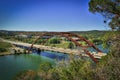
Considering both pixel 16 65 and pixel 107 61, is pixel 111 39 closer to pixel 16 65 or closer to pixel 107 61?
pixel 107 61

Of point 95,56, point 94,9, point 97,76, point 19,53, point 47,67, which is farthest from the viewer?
point 19,53

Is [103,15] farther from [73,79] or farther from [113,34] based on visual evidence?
[73,79]

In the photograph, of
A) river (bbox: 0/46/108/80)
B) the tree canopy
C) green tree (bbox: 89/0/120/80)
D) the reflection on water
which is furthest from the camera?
river (bbox: 0/46/108/80)

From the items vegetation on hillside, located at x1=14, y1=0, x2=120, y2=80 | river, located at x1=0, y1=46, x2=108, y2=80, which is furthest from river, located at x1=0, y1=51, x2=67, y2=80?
vegetation on hillside, located at x1=14, y1=0, x2=120, y2=80

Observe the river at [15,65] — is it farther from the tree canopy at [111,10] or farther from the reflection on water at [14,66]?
the tree canopy at [111,10]

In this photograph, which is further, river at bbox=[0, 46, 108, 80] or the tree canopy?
river at bbox=[0, 46, 108, 80]

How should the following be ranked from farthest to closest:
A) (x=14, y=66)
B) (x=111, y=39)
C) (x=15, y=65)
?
(x=15, y=65) → (x=14, y=66) → (x=111, y=39)

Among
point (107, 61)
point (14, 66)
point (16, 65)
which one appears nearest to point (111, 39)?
point (107, 61)

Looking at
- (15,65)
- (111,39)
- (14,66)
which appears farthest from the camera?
(15,65)

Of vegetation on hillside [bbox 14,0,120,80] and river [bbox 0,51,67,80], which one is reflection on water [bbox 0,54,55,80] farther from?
vegetation on hillside [bbox 14,0,120,80]

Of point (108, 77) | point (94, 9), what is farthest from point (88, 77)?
point (94, 9)

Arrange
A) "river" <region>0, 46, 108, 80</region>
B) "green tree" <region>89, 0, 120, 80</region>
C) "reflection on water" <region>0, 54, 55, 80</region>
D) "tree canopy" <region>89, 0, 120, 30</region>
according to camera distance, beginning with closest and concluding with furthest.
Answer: "green tree" <region>89, 0, 120, 80</region>
"tree canopy" <region>89, 0, 120, 30</region>
"reflection on water" <region>0, 54, 55, 80</region>
"river" <region>0, 46, 108, 80</region>
